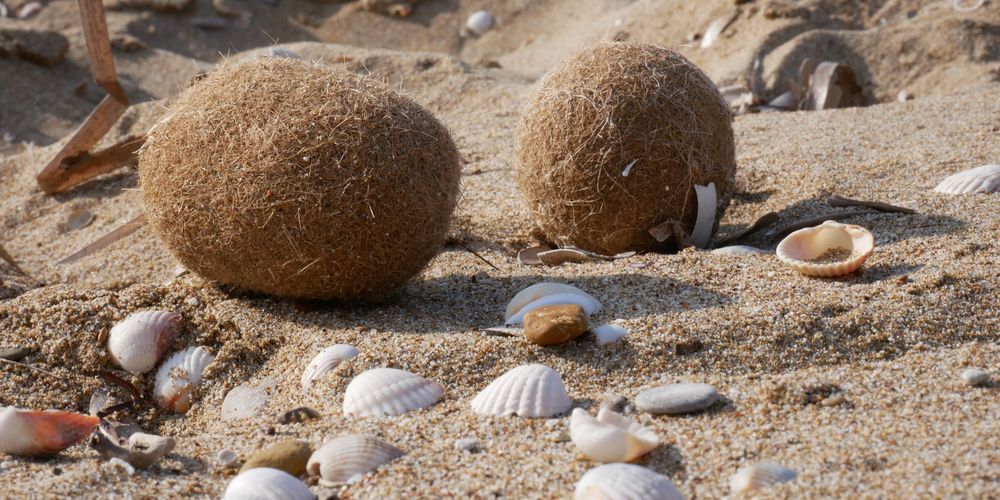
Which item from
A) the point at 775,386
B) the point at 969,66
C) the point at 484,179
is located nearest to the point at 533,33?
the point at 969,66

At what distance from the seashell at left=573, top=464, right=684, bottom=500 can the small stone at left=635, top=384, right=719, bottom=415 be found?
1.37 feet

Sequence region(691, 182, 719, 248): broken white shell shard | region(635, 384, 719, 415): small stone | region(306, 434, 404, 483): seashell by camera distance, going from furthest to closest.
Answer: region(691, 182, 719, 248): broken white shell shard < region(635, 384, 719, 415): small stone < region(306, 434, 404, 483): seashell

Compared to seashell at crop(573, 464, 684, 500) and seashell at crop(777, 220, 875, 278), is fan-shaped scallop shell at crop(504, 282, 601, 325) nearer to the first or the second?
seashell at crop(777, 220, 875, 278)

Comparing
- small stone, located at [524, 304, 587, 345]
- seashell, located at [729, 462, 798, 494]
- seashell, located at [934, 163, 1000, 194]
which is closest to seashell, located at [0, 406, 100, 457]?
small stone, located at [524, 304, 587, 345]

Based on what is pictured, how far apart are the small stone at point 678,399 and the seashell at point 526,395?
0.23 meters

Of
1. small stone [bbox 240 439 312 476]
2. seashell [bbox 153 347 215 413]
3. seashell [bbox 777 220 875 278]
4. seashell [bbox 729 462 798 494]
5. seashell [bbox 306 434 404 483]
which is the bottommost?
seashell [bbox 153 347 215 413]

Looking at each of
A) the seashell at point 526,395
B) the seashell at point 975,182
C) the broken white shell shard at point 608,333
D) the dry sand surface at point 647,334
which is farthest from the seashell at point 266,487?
the seashell at point 975,182

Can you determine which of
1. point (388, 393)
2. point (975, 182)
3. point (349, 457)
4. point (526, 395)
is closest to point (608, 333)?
point (526, 395)

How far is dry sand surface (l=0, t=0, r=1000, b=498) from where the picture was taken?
2439 millimetres

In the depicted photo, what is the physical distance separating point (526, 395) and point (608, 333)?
516 mm

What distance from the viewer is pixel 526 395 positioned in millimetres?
2773

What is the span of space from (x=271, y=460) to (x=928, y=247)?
8.58 feet

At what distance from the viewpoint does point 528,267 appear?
4.24 meters

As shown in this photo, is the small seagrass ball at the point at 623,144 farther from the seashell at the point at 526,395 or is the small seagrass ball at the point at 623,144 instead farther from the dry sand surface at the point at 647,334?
the seashell at the point at 526,395
